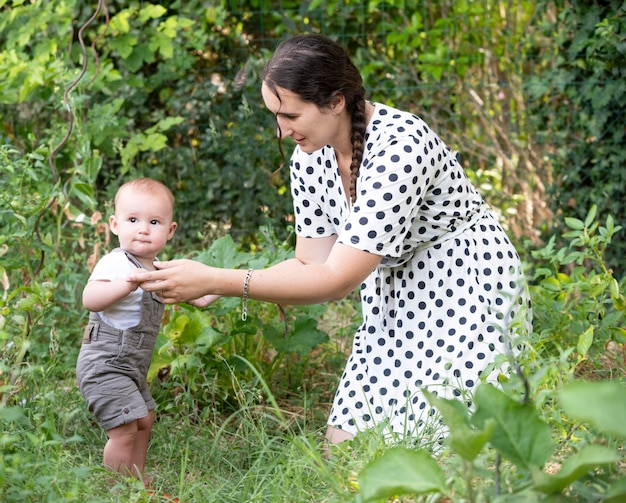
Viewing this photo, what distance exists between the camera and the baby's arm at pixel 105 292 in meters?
2.37

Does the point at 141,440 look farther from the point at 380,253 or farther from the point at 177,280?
the point at 380,253

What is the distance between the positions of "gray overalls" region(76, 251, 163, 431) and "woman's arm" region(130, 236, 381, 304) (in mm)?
260

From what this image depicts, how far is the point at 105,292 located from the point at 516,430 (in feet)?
4.33

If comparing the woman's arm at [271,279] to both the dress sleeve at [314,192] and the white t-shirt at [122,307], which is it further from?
the dress sleeve at [314,192]

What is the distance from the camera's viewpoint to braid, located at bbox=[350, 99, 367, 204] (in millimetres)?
2607

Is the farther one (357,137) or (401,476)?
(357,137)

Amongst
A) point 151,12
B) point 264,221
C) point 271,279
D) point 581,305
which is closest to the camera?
point 271,279

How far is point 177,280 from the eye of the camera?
227 cm

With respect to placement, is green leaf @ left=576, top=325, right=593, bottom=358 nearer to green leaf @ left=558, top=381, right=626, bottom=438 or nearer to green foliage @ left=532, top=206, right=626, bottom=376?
green foliage @ left=532, top=206, right=626, bottom=376

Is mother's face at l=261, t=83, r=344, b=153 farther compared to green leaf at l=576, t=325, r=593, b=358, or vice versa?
mother's face at l=261, t=83, r=344, b=153

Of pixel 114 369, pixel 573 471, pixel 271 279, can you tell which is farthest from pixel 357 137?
pixel 573 471

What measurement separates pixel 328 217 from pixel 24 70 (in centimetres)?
207

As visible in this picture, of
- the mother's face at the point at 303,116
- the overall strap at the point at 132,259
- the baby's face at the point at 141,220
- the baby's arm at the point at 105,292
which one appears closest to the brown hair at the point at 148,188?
the baby's face at the point at 141,220

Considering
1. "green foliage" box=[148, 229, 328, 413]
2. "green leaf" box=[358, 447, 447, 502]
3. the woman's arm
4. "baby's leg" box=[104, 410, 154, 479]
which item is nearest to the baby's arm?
the woman's arm
